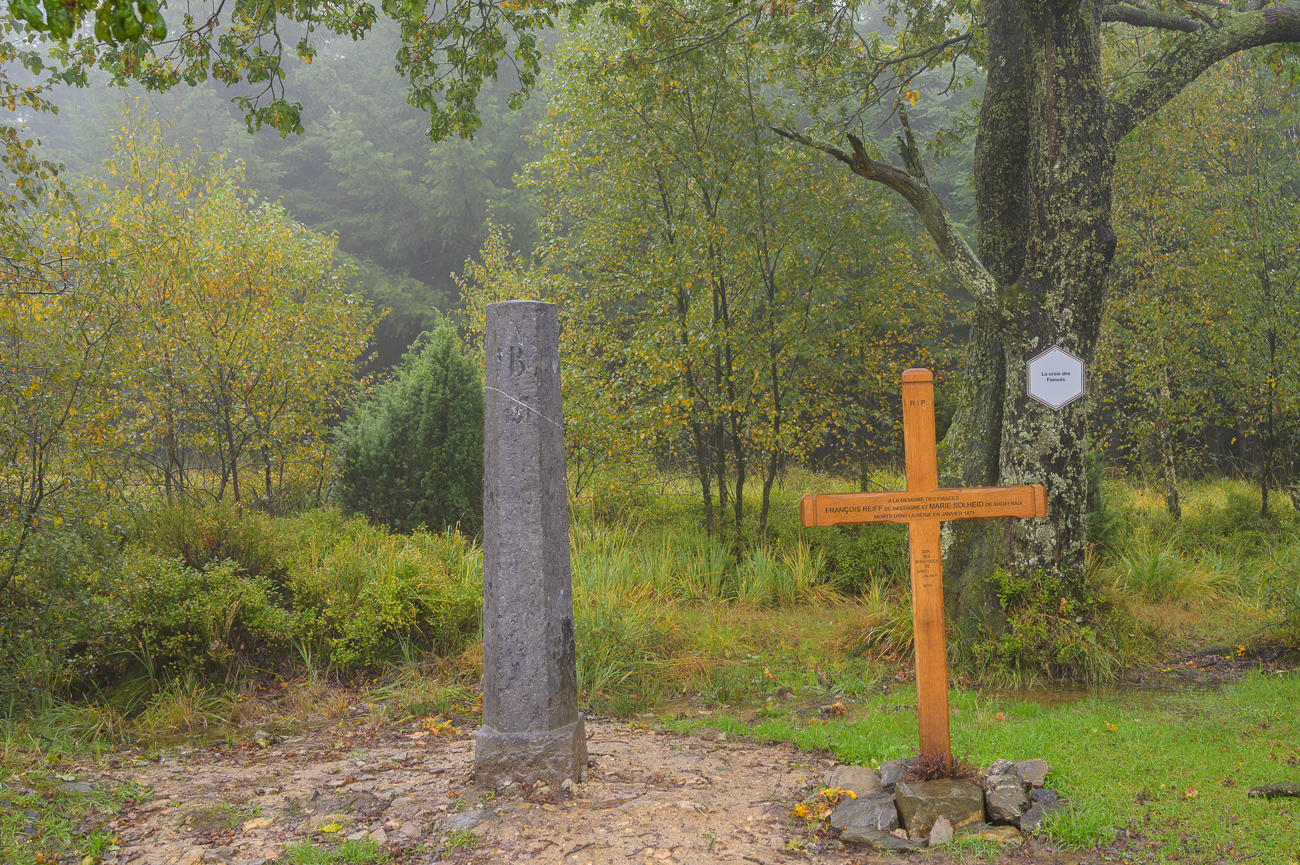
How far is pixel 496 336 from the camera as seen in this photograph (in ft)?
14.1

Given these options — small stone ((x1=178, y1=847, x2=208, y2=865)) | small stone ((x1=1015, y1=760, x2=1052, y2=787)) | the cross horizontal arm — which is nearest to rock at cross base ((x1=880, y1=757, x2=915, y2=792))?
small stone ((x1=1015, y1=760, x2=1052, y2=787))

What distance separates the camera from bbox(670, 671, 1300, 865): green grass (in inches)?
139

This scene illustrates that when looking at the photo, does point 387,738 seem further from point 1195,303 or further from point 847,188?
point 1195,303

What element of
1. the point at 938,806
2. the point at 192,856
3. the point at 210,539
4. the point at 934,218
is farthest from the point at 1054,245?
the point at 210,539

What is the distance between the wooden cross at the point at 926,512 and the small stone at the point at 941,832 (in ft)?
1.35

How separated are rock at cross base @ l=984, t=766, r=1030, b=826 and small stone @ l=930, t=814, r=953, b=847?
0.23 metres

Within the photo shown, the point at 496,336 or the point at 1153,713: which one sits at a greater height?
the point at 496,336

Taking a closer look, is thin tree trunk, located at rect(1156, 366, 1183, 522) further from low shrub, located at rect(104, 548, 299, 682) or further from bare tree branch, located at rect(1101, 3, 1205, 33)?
low shrub, located at rect(104, 548, 299, 682)

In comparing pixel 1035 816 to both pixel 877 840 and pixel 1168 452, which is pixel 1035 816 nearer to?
pixel 877 840

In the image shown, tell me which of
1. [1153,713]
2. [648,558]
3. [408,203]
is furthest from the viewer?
[408,203]

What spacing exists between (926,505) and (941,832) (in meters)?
1.41

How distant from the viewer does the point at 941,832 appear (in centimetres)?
357

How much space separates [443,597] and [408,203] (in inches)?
947

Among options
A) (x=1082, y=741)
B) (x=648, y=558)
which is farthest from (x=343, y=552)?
(x=1082, y=741)
